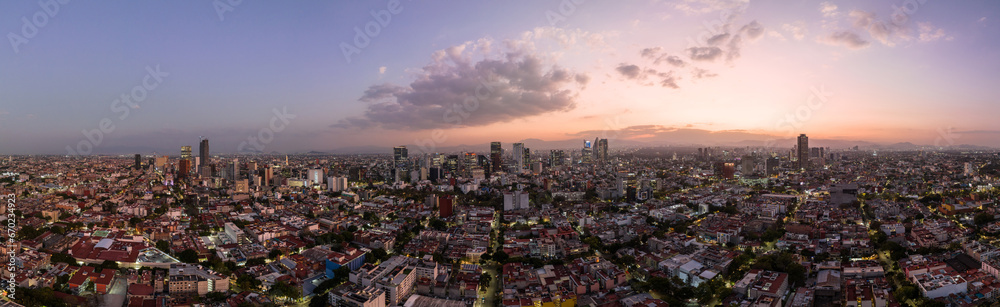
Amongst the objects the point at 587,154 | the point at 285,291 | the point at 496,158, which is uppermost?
the point at 496,158

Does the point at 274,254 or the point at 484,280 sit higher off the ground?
the point at 274,254

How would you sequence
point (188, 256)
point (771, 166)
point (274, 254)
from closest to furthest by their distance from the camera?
point (188, 256), point (274, 254), point (771, 166)

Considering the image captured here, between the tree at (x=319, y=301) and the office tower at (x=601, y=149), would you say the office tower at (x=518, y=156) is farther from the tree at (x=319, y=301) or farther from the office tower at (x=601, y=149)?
the tree at (x=319, y=301)

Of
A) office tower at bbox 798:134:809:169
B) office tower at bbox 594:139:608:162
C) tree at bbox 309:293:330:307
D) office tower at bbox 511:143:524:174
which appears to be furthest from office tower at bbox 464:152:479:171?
tree at bbox 309:293:330:307

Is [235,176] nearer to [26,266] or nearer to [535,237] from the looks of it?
[26,266]

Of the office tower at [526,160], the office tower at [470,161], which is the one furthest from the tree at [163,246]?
the office tower at [526,160]

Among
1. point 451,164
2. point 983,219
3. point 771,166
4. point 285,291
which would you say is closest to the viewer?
point 285,291

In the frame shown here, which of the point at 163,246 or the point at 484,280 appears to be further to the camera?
the point at 163,246

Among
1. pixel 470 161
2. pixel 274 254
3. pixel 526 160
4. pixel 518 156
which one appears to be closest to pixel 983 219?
pixel 274 254

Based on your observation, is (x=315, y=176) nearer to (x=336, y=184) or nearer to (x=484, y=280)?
(x=336, y=184)

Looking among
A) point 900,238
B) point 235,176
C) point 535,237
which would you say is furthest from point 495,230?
point 235,176
